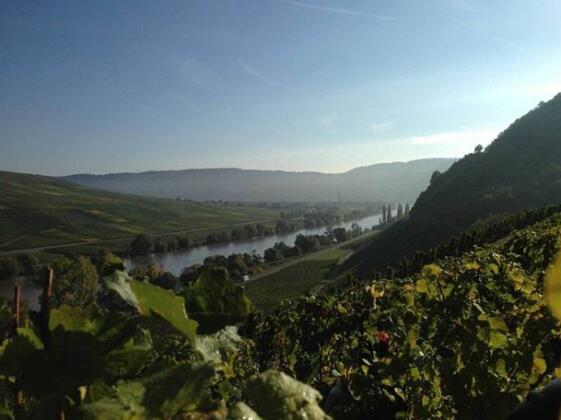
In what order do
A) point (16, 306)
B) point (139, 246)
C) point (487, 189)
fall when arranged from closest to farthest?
point (16, 306)
point (487, 189)
point (139, 246)

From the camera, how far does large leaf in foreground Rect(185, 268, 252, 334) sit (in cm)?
68

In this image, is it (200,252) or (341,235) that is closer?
(200,252)

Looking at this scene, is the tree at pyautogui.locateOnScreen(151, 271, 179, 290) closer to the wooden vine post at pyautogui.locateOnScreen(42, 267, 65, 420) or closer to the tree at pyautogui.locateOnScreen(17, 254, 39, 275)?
the wooden vine post at pyautogui.locateOnScreen(42, 267, 65, 420)

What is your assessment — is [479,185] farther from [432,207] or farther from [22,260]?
[22,260]

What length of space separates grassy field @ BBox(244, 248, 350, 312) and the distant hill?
706 centimetres

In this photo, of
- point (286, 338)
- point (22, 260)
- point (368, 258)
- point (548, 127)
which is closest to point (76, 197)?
point (22, 260)

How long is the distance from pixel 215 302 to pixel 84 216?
15714 centimetres

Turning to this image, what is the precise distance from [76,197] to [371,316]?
185302 millimetres

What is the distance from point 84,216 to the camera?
145875 millimetres

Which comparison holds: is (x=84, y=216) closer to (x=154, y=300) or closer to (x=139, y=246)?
(x=139, y=246)

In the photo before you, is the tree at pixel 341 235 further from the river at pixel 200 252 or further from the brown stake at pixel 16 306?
the brown stake at pixel 16 306

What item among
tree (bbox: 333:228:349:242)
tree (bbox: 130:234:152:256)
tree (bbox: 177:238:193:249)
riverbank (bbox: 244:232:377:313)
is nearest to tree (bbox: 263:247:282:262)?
riverbank (bbox: 244:232:377:313)

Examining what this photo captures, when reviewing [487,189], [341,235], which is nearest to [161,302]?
[487,189]

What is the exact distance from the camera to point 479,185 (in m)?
91.1
